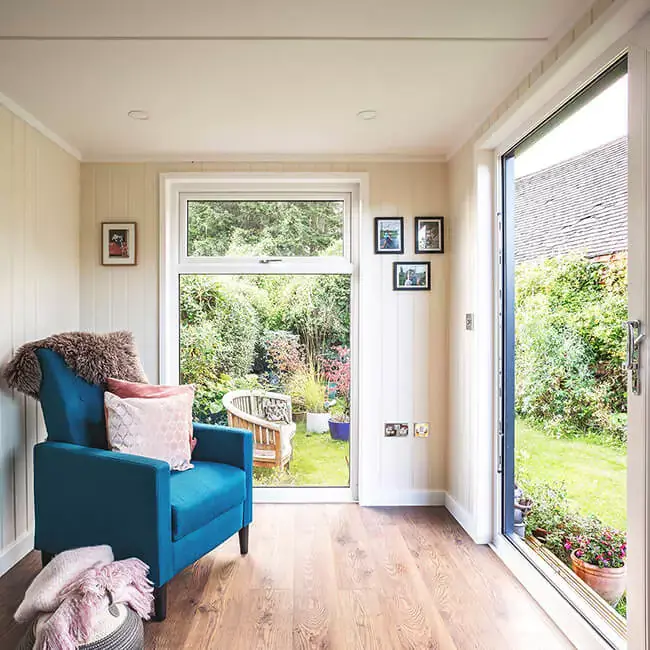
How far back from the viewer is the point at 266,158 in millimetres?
3492

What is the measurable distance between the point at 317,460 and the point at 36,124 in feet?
8.88

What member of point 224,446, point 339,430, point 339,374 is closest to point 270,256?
point 339,374

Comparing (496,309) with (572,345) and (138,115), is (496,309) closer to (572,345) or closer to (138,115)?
(572,345)

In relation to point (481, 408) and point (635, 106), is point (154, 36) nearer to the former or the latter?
point (635, 106)

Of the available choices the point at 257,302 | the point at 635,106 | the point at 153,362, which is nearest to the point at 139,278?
the point at 153,362

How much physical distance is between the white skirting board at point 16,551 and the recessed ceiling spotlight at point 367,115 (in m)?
2.90

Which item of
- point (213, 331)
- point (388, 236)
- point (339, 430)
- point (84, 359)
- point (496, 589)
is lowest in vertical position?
point (496, 589)

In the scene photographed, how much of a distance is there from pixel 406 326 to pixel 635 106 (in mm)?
2036

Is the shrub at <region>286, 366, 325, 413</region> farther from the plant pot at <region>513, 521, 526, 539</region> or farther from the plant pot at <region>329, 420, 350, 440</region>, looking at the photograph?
the plant pot at <region>513, 521, 526, 539</region>

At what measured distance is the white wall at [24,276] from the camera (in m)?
2.62

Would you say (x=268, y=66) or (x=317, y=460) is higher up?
(x=268, y=66)

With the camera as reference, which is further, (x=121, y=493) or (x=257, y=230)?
(x=257, y=230)

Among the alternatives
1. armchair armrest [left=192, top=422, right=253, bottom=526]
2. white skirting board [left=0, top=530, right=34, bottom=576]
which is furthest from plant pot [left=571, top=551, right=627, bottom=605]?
Result: white skirting board [left=0, top=530, right=34, bottom=576]

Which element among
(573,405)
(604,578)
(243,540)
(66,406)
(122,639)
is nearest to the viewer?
(122,639)
